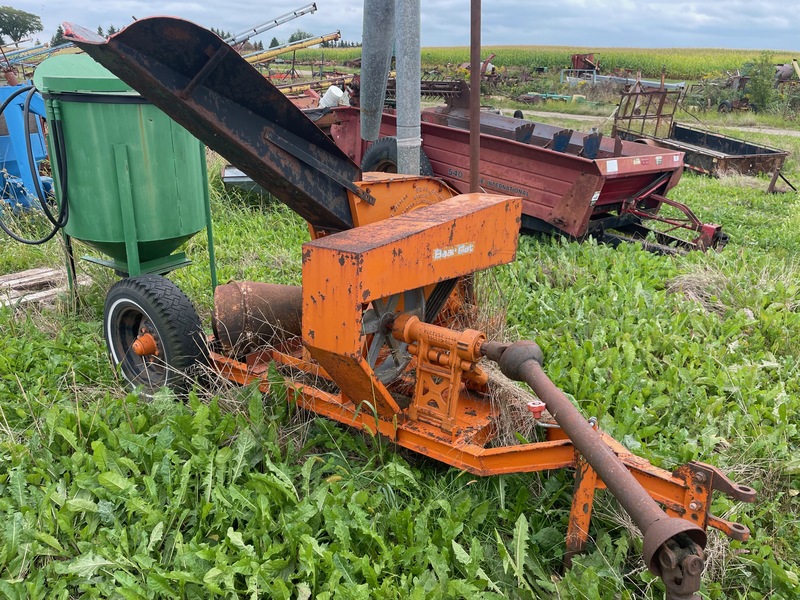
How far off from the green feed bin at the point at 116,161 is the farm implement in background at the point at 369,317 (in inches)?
24.6

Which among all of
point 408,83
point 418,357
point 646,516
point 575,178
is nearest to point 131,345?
point 418,357

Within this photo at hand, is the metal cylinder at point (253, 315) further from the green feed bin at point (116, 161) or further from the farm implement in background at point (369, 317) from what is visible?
the green feed bin at point (116, 161)

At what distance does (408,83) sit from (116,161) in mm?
1885

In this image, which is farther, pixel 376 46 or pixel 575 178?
pixel 575 178

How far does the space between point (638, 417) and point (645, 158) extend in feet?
15.0

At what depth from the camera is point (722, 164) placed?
11469 millimetres

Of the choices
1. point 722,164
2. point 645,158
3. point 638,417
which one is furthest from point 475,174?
point 722,164

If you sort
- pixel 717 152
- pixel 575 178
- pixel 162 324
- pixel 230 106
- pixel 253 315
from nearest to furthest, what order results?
pixel 230 106 < pixel 162 324 < pixel 253 315 < pixel 575 178 < pixel 717 152

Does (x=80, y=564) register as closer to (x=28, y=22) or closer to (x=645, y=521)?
(x=645, y=521)

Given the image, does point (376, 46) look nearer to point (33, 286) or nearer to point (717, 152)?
point (33, 286)

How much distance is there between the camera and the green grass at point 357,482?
8.00 ft

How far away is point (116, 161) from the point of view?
13.1 feet

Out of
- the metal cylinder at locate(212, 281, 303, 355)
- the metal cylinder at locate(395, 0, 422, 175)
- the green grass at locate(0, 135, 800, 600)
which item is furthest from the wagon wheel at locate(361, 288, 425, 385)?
the metal cylinder at locate(395, 0, 422, 175)

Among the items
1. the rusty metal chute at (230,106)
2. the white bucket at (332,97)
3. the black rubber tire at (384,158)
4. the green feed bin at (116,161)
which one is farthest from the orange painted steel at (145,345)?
the white bucket at (332,97)
